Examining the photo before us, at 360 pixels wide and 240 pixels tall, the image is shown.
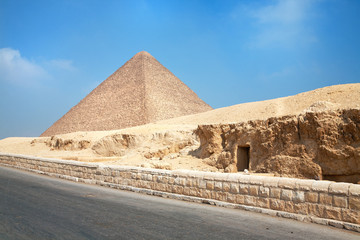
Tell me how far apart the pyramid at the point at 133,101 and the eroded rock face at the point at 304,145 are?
63.1 metres

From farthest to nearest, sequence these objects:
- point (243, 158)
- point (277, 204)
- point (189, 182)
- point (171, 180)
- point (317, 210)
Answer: point (243, 158) → point (171, 180) → point (189, 182) → point (277, 204) → point (317, 210)

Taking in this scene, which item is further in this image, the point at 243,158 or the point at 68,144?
the point at 68,144

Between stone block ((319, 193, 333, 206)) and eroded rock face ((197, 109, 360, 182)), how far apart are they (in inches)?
164

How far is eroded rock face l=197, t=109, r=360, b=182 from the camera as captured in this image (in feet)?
27.5

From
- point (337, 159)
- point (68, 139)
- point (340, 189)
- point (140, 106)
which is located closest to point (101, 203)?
point (340, 189)

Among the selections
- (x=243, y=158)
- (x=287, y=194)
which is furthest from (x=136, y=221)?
(x=243, y=158)

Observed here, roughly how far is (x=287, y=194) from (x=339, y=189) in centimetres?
84

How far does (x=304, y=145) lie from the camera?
9.28 m

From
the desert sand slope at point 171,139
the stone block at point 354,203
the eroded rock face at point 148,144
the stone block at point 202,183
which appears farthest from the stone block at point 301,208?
the eroded rock face at point 148,144

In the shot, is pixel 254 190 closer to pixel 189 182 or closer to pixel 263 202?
pixel 263 202

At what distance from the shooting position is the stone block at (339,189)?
14.6 feet

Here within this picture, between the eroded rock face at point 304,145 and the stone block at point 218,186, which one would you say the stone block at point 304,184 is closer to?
the stone block at point 218,186

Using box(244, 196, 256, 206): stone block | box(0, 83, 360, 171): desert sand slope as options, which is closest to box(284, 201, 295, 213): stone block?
box(244, 196, 256, 206): stone block

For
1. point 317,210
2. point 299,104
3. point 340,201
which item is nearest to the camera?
point 340,201
